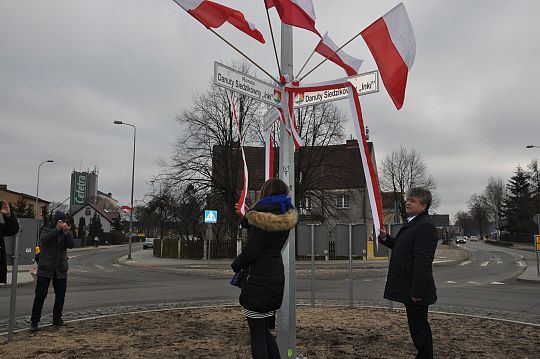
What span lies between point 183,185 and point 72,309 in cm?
2270

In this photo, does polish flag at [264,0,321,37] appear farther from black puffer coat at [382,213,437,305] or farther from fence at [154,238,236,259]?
fence at [154,238,236,259]

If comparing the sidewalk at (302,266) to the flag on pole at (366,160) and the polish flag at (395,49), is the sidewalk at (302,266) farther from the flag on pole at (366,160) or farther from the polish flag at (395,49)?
the polish flag at (395,49)

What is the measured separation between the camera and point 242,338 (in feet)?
20.6

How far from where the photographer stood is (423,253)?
416cm

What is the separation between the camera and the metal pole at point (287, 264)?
4.64m

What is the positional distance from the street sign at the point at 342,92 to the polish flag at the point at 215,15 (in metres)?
0.82

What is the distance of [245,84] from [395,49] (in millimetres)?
1678

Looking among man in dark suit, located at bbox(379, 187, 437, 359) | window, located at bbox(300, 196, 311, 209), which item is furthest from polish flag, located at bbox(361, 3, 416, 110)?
window, located at bbox(300, 196, 311, 209)

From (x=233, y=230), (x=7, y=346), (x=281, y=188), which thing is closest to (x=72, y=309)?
(x=7, y=346)

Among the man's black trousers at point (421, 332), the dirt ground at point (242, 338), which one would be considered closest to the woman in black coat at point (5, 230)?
the dirt ground at point (242, 338)

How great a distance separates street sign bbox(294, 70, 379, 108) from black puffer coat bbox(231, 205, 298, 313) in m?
1.93

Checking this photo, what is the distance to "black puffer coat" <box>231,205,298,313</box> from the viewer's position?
359 centimetres

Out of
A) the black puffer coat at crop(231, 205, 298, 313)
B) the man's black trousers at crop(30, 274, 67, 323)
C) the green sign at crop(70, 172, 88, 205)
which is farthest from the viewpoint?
the green sign at crop(70, 172, 88, 205)

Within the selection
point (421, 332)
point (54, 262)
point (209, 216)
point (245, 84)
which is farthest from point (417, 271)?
point (209, 216)
